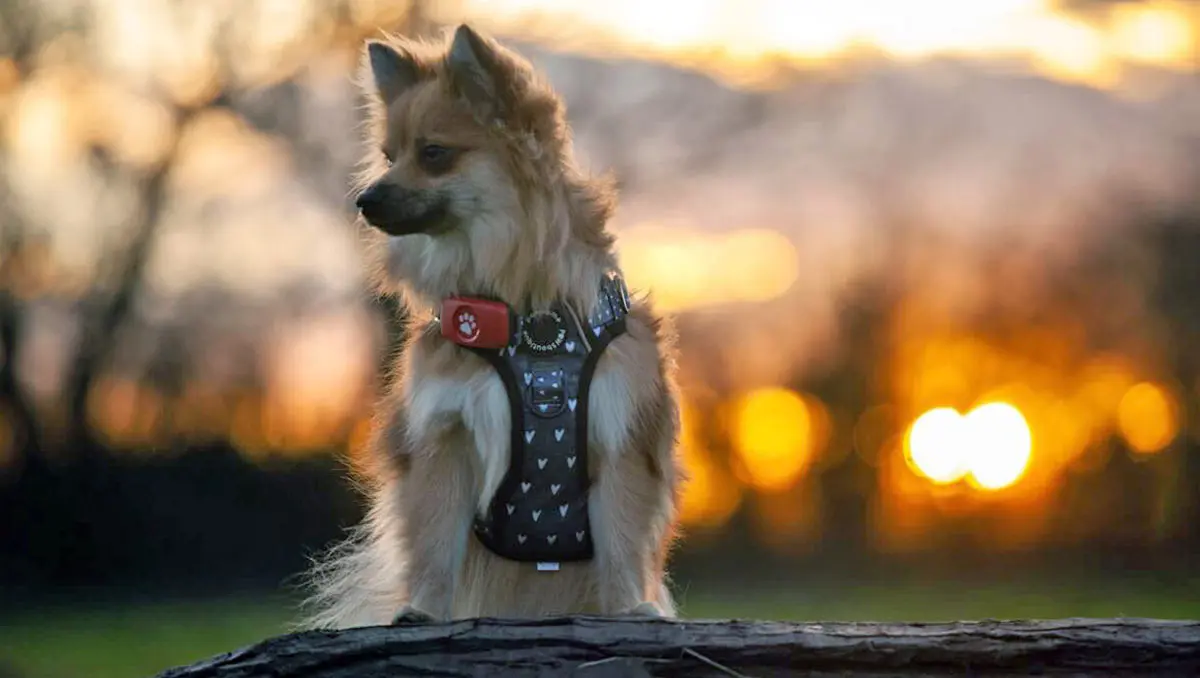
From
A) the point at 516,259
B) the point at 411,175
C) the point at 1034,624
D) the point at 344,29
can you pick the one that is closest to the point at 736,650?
the point at 1034,624

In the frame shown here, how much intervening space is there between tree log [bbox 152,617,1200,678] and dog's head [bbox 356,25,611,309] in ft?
3.27

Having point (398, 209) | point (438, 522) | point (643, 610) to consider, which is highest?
point (398, 209)

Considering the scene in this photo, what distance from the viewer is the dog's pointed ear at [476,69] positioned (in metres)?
3.42

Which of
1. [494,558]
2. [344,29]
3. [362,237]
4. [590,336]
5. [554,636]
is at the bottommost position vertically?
[554,636]

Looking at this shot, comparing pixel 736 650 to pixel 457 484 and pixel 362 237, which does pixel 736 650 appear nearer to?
pixel 457 484

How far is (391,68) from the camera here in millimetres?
3637

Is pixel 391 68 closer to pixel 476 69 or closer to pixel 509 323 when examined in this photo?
pixel 476 69

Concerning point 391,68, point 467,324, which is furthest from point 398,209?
point 391,68

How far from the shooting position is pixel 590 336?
3.46 metres

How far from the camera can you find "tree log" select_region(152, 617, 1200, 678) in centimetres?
302

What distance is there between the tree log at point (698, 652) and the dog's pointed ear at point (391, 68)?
5.17ft

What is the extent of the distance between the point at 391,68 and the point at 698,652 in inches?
74.3

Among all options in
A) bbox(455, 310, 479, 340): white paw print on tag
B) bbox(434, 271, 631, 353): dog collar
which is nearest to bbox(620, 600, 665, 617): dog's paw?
bbox(434, 271, 631, 353): dog collar

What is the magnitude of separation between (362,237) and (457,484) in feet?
2.97
